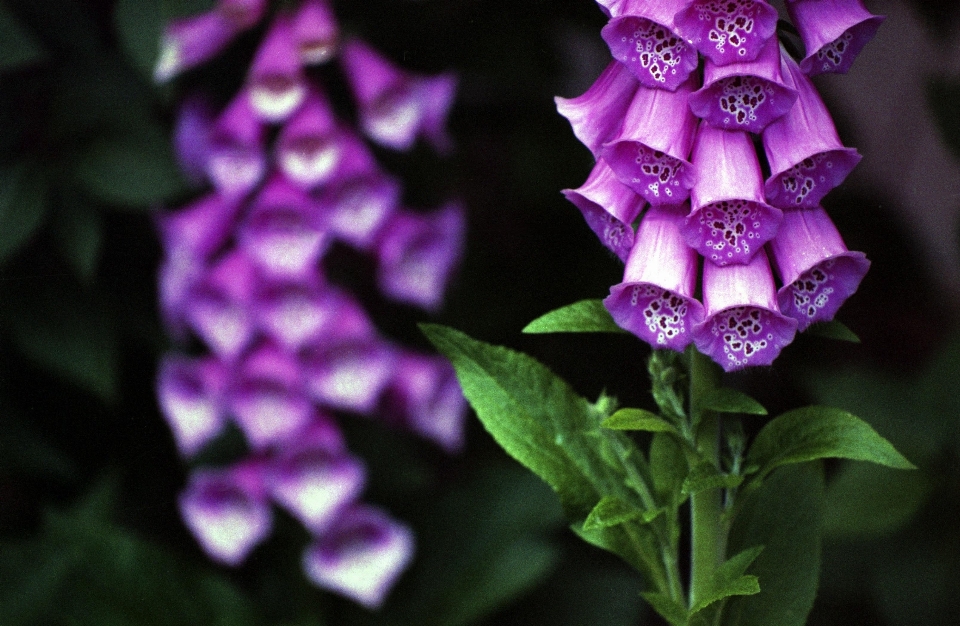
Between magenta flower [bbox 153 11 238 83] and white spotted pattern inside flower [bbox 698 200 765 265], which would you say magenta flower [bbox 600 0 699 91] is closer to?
white spotted pattern inside flower [bbox 698 200 765 265]

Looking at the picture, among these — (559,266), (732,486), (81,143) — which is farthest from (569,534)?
(732,486)

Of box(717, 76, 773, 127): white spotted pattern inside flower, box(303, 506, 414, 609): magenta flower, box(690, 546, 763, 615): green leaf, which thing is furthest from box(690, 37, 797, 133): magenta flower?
box(303, 506, 414, 609): magenta flower

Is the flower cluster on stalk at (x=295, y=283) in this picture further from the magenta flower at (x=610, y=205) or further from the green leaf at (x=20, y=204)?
the magenta flower at (x=610, y=205)

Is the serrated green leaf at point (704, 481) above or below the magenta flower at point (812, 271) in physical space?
below

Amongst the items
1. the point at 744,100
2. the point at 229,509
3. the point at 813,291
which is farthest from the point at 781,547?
the point at 229,509

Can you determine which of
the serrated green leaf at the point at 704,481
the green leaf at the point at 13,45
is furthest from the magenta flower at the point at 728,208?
the green leaf at the point at 13,45

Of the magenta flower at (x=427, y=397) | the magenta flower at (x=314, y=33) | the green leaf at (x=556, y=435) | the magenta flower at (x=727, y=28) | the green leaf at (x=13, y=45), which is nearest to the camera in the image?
the magenta flower at (x=727, y=28)
